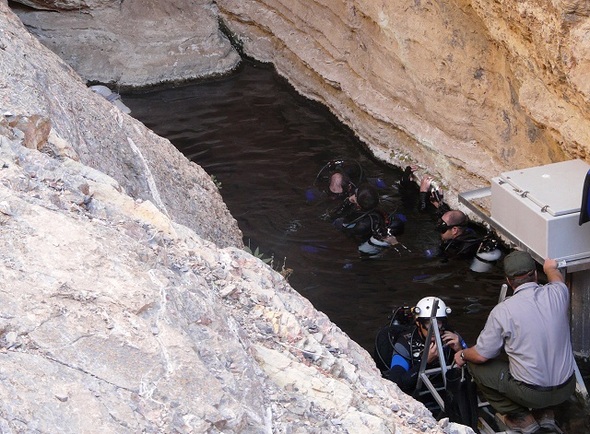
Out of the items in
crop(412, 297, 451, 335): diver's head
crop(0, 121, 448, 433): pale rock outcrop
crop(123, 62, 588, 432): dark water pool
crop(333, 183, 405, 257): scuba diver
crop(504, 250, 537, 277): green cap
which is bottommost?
crop(123, 62, 588, 432): dark water pool

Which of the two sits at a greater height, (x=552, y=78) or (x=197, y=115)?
(x=552, y=78)

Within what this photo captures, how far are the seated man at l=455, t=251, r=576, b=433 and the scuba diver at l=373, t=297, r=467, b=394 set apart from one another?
1.05 feet

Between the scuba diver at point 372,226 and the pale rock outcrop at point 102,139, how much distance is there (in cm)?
289

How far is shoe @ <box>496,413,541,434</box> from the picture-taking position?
6.16 m

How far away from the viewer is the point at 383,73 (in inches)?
478

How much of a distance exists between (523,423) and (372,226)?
376cm

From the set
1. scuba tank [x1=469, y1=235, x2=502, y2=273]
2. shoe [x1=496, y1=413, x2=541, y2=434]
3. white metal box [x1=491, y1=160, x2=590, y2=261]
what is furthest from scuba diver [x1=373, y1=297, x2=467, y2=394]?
scuba tank [x1=469, y1=235, x2=502, y2=273]

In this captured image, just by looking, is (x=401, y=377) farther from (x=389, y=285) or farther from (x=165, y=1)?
(x=165, y=1)

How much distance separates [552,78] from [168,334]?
19.6ft

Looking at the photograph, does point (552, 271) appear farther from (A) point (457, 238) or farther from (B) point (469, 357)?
(A) point (457, 238)

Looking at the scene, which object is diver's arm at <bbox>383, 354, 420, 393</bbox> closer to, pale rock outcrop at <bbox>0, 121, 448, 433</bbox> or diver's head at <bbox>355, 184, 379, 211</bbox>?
pale rock outcrop at <bbox>0, 121, 448, 433</bbox>

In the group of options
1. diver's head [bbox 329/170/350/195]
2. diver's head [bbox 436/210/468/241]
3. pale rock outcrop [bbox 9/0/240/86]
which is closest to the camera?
diver's head [bbox 436/210/468/241]

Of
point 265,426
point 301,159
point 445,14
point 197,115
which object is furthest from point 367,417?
point 197,115

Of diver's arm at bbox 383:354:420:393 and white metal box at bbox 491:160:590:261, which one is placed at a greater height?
white metal box at bbox 491:160:590:261
